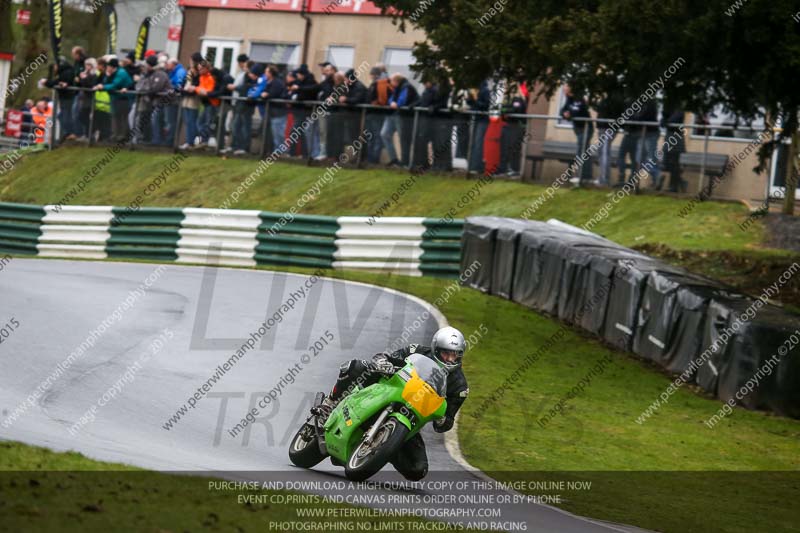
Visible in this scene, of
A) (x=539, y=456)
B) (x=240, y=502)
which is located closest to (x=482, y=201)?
(x=539, y=456)

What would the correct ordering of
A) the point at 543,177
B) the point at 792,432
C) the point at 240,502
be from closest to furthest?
the point at 240,502 < the point at 792,432 < the point at 543,177

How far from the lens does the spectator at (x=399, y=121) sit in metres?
26.0

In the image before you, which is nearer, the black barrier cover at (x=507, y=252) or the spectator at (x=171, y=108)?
the black barrier cover at (x=507, y=252)

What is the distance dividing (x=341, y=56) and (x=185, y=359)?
72.8 feet

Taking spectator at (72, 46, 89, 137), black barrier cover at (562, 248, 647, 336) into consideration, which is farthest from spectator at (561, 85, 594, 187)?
spectator at (72, 46, 89, 137)

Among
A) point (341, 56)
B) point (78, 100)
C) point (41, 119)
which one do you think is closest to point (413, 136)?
point (78, 100)

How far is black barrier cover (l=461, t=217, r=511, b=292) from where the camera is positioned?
864 inches

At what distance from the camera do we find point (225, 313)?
59.3 ft

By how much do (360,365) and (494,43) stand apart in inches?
349

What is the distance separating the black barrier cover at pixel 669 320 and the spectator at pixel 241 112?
13165 millimetres

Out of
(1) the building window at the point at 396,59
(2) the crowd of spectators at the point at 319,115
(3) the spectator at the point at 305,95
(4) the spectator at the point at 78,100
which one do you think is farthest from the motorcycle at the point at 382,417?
(1) the building window at the point at 396,59

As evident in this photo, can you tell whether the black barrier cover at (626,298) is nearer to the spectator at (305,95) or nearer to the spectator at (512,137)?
the spectator at (512,137)

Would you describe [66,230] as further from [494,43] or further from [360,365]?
[360,365]

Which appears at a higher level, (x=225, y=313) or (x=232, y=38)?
(x=232, y=38)
